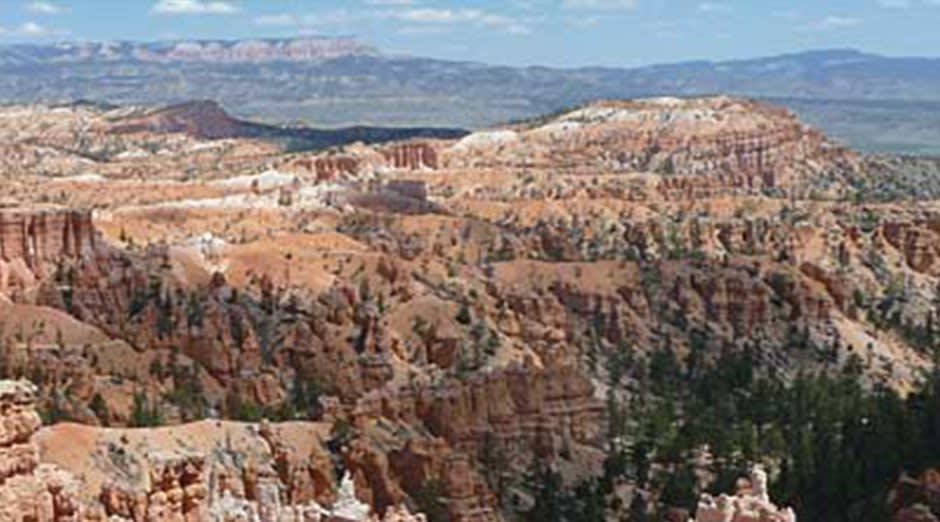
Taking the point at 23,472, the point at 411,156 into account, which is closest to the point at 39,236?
the point at 23,472

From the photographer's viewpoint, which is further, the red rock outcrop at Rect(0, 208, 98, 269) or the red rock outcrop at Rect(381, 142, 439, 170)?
the red rock outcrop at Rect(381, 142, 439, 170)

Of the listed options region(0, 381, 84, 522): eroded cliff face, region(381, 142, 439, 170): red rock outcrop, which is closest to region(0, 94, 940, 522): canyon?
region(0, 381, 84, 522): eroded cliff face

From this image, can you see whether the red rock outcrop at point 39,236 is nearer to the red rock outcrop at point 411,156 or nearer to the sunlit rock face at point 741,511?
the sunlit rock face at point 741,511

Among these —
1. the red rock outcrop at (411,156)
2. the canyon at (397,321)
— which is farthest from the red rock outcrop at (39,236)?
the red rock outcrop at (411,156)

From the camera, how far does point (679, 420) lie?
65.5 m

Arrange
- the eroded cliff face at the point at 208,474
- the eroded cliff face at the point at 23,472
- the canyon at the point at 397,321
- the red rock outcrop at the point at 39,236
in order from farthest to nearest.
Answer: the red rock outcrop at the point at 39,236, the canyon at the point at 397,321, the eroded cliff face at the point at 208,474, the eroded cliff face at the point at 23,472

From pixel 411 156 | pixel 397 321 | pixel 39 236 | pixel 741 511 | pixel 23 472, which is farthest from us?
pixel 411 156

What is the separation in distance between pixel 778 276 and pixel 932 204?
43664 millimetres

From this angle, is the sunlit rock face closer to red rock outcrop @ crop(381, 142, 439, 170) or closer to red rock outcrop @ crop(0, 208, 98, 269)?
red rock outcrop @ crop(0, 208, 98, 269)

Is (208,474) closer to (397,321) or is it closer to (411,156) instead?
(397,321)

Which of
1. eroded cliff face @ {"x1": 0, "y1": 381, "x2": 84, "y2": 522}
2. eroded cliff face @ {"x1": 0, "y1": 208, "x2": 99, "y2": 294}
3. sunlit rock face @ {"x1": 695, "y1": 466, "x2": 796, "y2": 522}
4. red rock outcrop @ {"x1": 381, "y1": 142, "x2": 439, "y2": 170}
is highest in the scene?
eroded cliff face @ {"x1": 0, "y1": 381, "x2": 84, "y2": 522}

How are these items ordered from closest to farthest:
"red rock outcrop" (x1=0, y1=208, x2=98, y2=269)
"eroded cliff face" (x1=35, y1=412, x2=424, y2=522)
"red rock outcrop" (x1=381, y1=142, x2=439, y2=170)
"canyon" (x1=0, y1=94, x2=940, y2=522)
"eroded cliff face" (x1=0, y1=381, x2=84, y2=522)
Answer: "eroded cliff face" (x1=0, y1=381, x2=84, y2=522) < "eroded cliff face" (x1=35, y1=412, x2=424, y2=522) < "canyon" (x1=0, y1=94, x2=940, y2=522) < "red rock outcrop" (x1=0, y1=208, x2=98, y2=269) < "red rock outcrop" (x1=381, y1=142, x2=439, y2=170)

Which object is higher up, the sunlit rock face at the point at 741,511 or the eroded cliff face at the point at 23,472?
the eroded cliff face at the point at 23,472

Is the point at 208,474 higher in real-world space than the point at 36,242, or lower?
higher
